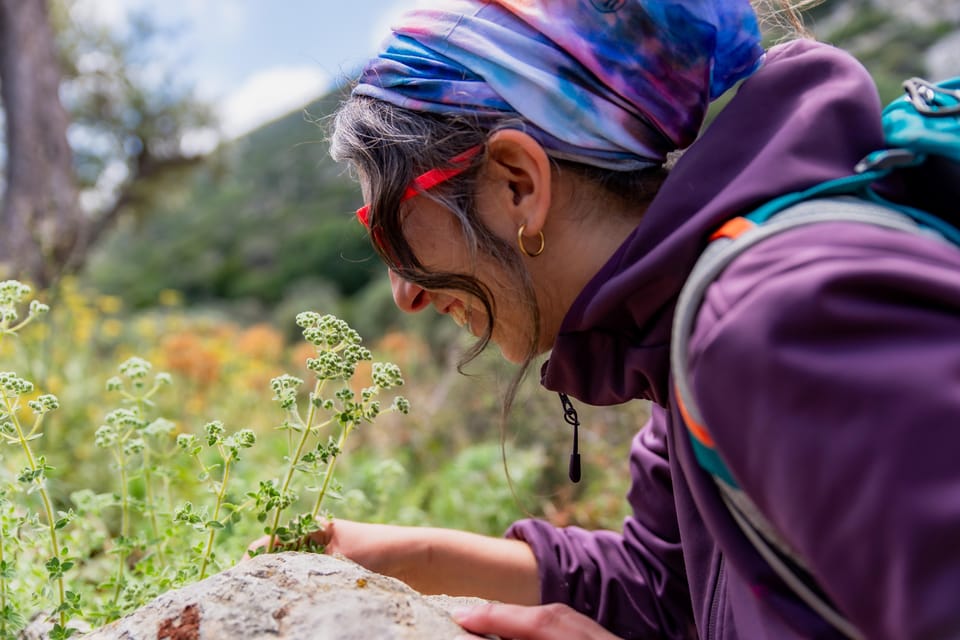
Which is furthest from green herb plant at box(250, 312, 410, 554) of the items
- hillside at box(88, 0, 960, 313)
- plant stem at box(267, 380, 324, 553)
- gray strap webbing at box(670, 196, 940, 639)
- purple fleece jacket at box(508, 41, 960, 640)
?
hillside at box(88, 0, 960, 313)

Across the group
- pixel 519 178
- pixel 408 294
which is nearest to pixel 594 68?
pixel 519 178

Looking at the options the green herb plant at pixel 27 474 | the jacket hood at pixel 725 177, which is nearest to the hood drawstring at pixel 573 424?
the jacket hood at pixel 725 177

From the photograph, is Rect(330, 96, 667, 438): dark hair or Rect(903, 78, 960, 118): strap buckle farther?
Rect(330, 96, 667, 438): dark hair

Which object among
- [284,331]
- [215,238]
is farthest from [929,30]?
[215,238]

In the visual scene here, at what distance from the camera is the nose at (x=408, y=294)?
131 centimetres

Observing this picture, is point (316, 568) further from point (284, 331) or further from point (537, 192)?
point (284, 331)

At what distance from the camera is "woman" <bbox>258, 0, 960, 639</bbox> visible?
71 centimetres

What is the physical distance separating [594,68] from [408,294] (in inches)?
18.1

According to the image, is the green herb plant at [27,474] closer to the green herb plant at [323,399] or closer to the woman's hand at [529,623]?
the green herb plant at [323,399]

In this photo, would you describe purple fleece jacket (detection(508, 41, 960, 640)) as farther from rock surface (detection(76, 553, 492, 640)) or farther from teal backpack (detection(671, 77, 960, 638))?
rock surface (detection(76, 553, 492, 640))

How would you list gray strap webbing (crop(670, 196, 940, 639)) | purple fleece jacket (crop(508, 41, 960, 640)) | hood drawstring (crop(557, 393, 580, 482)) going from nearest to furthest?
1. purple fleece jacket (crop(508, 41, 960, 640))
2. gray strap webbing (crop(670, 196, 940, 639))
3. hood drawstring (crop(557, 393, 580, 482))

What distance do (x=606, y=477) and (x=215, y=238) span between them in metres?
24.5

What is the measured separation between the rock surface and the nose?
17.1 inches

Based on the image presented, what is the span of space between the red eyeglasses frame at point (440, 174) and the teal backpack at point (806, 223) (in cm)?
40
